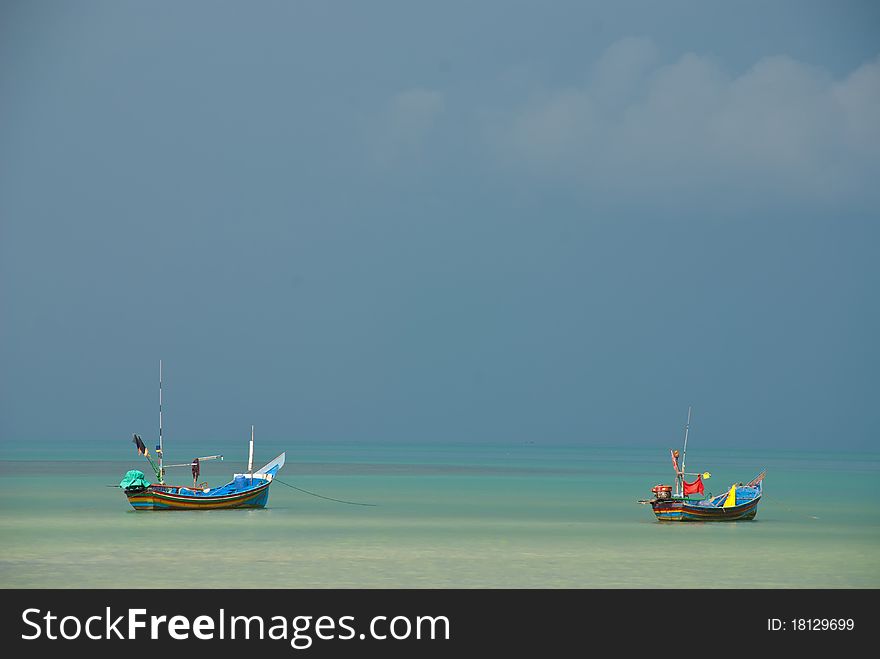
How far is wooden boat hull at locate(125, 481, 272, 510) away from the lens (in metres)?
42.0

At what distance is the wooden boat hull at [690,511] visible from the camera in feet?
129

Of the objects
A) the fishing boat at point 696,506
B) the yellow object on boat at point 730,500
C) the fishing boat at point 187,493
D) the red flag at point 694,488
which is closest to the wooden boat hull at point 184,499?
the fishing boat at point 187,493

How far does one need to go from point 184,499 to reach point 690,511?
16364 millimetres

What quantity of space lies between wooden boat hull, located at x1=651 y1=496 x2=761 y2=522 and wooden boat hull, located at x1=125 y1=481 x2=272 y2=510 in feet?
45.9

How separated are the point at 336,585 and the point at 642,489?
142 feet

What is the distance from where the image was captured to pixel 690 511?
130 feet

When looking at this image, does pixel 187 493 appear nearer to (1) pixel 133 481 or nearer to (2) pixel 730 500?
(1) pixel 133 481

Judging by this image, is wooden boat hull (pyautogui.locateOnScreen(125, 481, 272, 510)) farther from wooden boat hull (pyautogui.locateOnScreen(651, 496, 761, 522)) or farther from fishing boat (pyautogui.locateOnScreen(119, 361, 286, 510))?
wooden boat hull (pyautogui.locateOnScreen(651, 496, 761, 522))

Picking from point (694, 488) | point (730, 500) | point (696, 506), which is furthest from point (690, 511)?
point (694, 488)

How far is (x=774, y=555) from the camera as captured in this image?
32.0m
